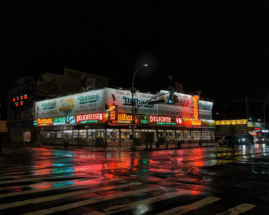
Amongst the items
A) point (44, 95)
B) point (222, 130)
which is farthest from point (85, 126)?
point (222, 130)

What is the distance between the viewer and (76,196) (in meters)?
6.96

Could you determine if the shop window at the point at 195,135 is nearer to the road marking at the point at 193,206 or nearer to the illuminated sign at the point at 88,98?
the illuminated sign at the point at 88,98

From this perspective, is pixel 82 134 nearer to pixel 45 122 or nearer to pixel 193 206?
pixel 45 122

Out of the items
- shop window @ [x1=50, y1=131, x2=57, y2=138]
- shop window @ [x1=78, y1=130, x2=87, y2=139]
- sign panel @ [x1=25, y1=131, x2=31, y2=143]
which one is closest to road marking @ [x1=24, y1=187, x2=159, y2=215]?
shop window @ [x1=78, y1=130, x2=87, y2=139]

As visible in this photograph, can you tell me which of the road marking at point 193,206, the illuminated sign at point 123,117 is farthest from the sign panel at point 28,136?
the road marking at point 193,206

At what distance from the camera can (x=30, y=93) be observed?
51.6 metres

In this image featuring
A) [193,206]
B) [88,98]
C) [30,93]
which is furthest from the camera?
[30,93]

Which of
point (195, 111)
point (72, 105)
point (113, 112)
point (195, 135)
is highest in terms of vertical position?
point (72, 105)

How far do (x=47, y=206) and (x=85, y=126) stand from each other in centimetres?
3153

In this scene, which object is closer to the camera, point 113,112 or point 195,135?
point 113,112

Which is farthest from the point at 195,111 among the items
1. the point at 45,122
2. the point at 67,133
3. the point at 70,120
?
the point at 45,122

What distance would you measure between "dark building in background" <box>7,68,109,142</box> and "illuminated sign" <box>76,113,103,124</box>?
36.7ft

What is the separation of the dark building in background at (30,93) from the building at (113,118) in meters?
2.59

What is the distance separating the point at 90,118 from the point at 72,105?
6.36 meters
